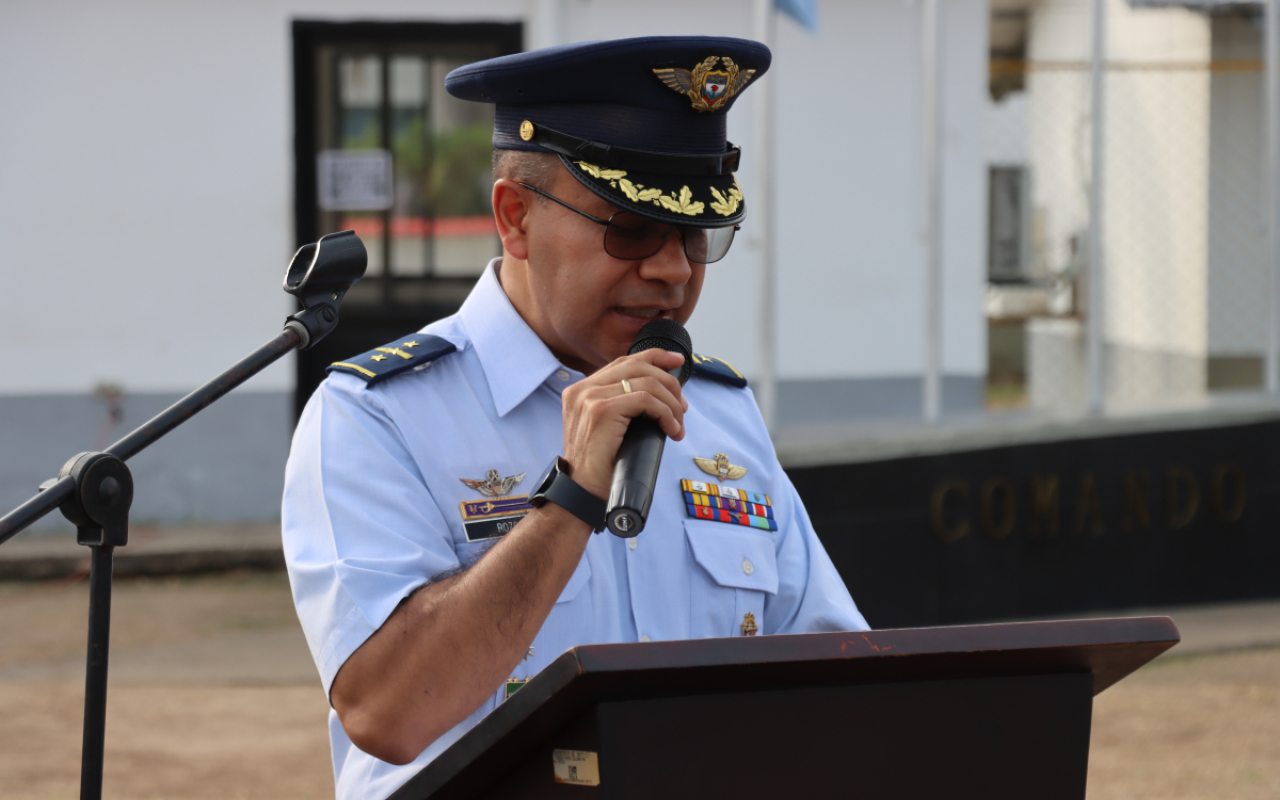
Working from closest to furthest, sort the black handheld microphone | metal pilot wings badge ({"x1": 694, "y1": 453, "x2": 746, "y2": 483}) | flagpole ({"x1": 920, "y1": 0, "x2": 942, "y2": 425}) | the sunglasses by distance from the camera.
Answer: the black handheld microphone, the sunglasses, metal pilot wings badge ({"x1": 694, "y1": 453, "x2": 746, "y2": 483}), flagpole ({"x1": 920, "y1": 0, "x2": 942, "y2": 425})

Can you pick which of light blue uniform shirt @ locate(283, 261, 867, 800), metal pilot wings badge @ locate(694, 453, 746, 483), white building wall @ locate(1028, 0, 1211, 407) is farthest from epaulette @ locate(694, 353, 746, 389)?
white building wall @ locate(1028, 0, 1211, 407)

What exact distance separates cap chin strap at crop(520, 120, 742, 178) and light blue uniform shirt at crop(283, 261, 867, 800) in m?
0.26

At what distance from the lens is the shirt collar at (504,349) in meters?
1.65

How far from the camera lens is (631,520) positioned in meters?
1.19

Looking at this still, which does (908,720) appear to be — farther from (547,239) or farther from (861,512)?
(861,512)

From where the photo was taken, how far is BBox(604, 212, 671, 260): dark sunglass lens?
4.96 feet

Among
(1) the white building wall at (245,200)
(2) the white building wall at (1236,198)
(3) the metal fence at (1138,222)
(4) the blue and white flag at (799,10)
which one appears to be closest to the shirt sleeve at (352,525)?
(4) the blue and white flag at (799,10)

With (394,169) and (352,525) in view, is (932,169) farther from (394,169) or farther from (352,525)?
(352,525)

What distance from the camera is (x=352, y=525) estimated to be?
1.41m

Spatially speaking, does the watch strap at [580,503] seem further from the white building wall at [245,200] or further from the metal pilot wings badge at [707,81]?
the white building wall at [245,200]

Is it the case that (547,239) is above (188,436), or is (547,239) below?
above

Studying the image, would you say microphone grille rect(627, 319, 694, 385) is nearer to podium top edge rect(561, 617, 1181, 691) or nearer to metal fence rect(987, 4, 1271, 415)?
podium top edge rect(561, 617, 1181, 691)

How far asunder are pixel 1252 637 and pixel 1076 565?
724 millimetres

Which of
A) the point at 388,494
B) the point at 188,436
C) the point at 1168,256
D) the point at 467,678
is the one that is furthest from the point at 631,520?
the point at 1168,256
